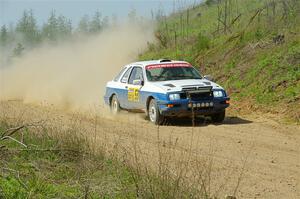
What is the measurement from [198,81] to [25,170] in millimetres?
7590

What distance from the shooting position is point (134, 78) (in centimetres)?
1655

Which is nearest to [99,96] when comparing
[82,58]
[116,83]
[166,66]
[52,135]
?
[116,83]

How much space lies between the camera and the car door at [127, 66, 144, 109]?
1584 centimetres

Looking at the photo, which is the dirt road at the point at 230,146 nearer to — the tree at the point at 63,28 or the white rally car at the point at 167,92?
the white rally car at the point at 167,92

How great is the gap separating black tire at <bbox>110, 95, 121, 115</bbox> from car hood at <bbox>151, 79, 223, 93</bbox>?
2.17 m

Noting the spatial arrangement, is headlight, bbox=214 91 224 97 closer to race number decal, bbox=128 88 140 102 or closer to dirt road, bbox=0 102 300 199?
dirt road, bbox=0 102 300 199

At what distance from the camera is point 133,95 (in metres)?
16.1

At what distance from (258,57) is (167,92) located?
19.5 feet

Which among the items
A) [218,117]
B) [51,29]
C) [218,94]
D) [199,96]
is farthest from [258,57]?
[51,29]

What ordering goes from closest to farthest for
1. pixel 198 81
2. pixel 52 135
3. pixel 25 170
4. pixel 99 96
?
pixel 25 170
pixel 52 135
pixel 198 81
pixel 99 96

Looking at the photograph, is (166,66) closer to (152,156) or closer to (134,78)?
(134,78)

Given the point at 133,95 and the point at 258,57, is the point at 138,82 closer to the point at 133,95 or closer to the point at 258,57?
the point at 133,95

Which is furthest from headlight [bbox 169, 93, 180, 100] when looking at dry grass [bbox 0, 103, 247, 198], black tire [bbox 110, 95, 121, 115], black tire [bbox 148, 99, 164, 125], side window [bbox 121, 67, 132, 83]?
black tire [bbox 110, 95, 121, 115]

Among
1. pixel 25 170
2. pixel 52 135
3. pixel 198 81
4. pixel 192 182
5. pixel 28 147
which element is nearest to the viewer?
pixel 192 182
